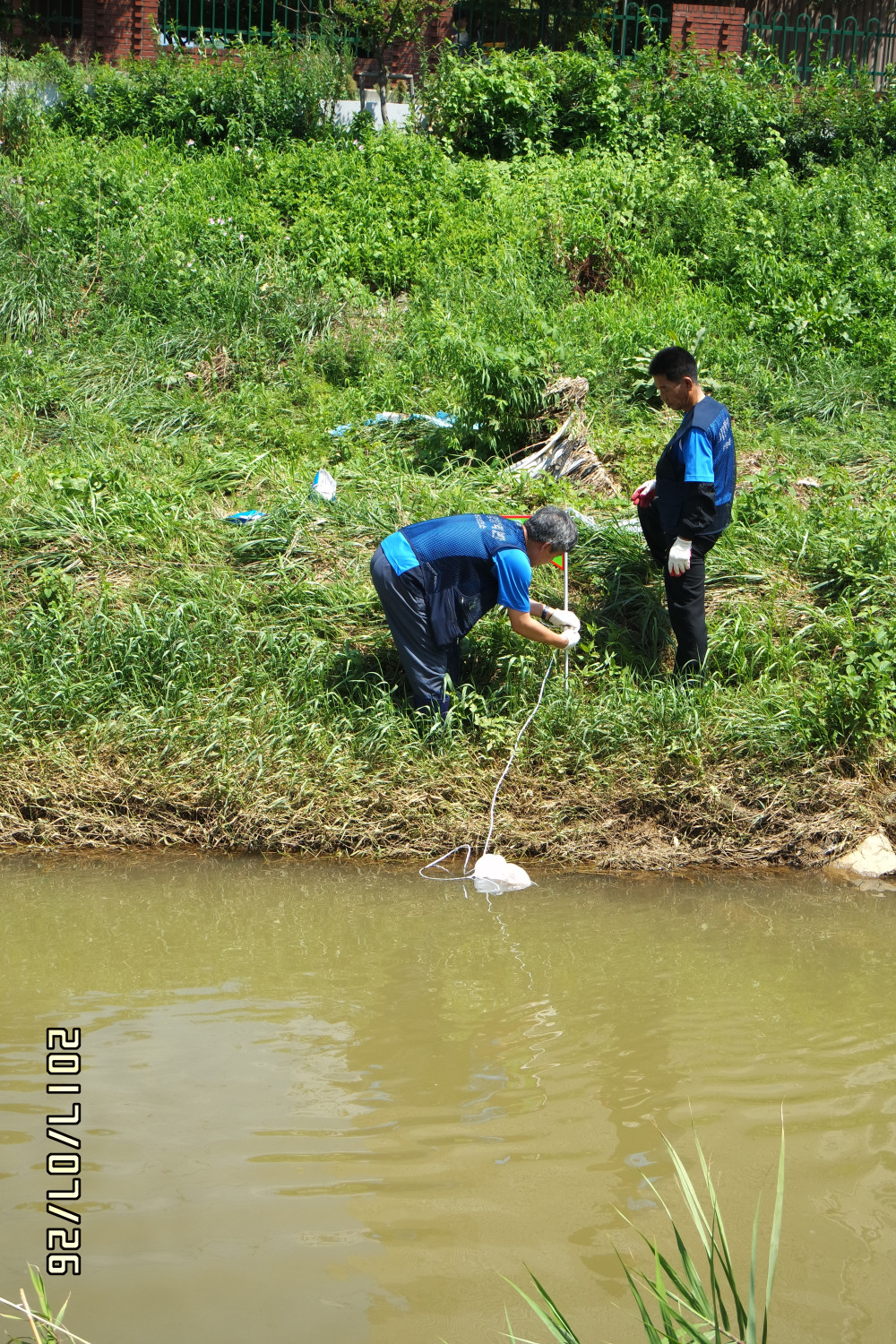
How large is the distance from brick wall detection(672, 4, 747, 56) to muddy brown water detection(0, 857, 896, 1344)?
12004mm

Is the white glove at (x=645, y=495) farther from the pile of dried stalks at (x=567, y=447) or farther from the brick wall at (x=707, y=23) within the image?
the brick wall at (x=707, y=23)

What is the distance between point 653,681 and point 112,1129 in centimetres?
354

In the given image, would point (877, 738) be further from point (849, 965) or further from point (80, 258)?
point (80, 258)

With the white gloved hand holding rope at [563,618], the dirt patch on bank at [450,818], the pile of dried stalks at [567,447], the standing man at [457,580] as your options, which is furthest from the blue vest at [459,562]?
the pile of dried stalks at [567,447]

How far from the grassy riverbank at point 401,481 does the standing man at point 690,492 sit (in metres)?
0.37

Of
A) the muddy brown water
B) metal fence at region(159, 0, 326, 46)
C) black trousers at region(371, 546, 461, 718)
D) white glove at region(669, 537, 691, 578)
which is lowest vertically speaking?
the muddy brown water

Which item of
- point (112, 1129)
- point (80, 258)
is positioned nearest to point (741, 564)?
point (112, 1129)

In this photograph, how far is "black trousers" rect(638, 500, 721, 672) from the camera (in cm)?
566

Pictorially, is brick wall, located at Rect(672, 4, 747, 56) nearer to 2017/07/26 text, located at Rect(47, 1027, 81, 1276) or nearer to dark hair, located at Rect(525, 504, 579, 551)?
dark hair, located at Rect(525, 504, 579, 551)

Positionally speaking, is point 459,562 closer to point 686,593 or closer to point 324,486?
point 686,593

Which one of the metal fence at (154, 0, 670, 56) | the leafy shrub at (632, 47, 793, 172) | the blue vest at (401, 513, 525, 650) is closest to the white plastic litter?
the blue vest at (401, 513, 525, 650)

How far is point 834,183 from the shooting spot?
10867mm

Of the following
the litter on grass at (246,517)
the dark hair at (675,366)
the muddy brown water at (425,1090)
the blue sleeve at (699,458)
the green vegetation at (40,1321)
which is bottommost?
the muddy brown water at (425,1090)

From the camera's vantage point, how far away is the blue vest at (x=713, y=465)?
5516 mm
